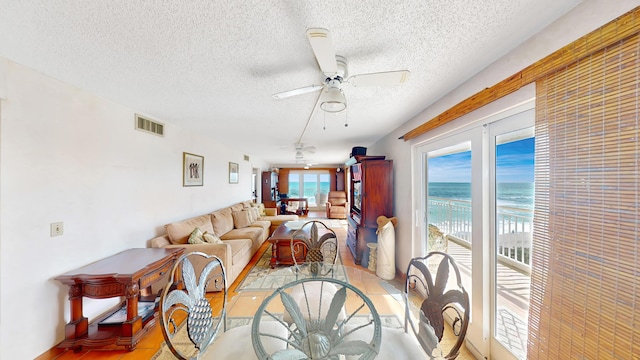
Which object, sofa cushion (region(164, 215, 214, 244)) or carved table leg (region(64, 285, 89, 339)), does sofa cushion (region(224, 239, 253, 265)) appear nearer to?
sofa cushion (region(164, 215, 214, 244))

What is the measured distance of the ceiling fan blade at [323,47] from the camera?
963 mm

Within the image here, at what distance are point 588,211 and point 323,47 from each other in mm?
1417

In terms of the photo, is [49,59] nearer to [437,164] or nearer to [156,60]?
[156,60]

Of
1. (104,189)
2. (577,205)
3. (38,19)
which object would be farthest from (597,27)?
(104,189)

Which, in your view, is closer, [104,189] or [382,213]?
[104,189]

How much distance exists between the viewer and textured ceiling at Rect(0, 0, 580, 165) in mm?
1042

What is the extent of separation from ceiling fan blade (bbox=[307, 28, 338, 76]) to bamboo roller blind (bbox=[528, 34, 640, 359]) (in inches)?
44.5

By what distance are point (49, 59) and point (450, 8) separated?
2.60 m

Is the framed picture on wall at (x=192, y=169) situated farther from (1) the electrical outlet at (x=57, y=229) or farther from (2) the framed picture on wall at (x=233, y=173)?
(1) the electrical outlet at (x=57, y=229)

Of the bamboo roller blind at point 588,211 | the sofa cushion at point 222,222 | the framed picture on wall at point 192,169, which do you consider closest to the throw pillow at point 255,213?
the sofa cushion at point 222,222

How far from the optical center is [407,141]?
3094mm

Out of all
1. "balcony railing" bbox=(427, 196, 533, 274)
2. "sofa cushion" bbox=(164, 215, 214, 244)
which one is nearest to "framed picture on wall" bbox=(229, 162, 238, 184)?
"sofa cushion" bbox=(164, 215, 214, 244)

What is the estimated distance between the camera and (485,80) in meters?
1.59

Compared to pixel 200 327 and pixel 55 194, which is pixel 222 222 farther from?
pixel 200 327
